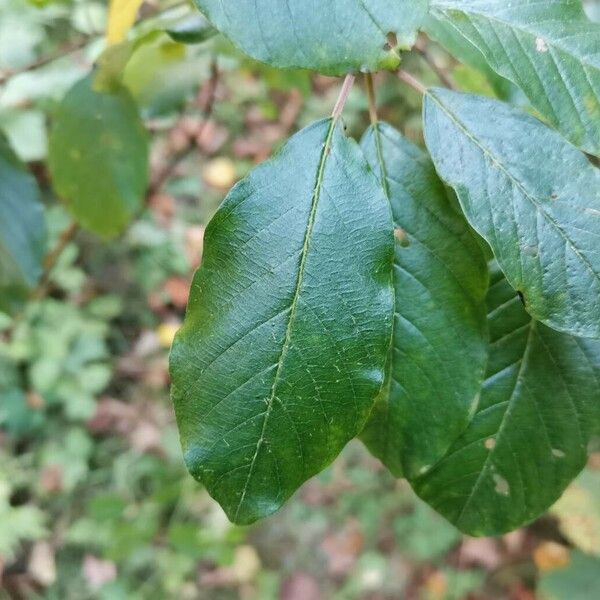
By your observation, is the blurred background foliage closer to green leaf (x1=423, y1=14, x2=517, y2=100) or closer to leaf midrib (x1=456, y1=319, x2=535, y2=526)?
green leaf (x1=423, y1=14, x2=517, y2=100)

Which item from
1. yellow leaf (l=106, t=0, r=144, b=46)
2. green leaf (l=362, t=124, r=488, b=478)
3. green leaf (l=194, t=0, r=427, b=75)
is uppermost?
yellow leaf (l=106, t=0, r=144, b=46)

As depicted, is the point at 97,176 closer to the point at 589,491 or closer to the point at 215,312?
the point at 215,312

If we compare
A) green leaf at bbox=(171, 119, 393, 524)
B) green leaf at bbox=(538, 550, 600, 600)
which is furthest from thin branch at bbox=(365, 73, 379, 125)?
green leaf at bbox=(538, 550, 600, 600)

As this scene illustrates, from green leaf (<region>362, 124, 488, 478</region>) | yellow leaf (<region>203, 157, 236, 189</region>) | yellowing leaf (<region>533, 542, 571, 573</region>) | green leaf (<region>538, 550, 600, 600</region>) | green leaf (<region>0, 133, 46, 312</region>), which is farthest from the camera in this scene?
yellow leaf (<region>203, 157, 236, 189</region>)

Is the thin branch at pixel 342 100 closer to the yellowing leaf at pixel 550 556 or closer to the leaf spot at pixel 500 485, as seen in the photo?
the leaf spot at pixel 500 485

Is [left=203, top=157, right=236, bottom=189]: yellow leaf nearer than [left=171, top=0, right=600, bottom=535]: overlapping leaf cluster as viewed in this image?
No

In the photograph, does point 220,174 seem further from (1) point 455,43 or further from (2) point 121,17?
(1) point 455,43
